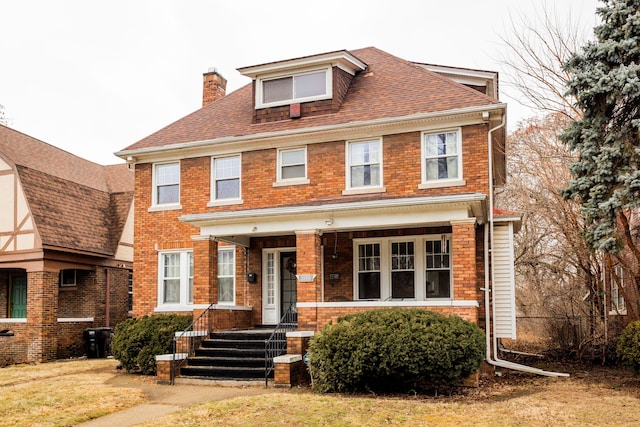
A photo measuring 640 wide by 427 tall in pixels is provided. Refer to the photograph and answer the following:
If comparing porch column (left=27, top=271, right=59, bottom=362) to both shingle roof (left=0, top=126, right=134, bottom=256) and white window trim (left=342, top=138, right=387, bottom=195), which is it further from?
white window trim (left=342, top=138, right=387, bottom=195)

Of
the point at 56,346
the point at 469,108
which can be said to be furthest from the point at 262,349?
the point at 56,346

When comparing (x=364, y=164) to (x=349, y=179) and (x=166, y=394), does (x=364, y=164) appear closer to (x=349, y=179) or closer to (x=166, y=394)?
(x=349, y=179)

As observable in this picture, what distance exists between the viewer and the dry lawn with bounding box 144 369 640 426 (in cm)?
1001

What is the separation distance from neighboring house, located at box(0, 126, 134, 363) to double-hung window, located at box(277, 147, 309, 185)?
7919mm

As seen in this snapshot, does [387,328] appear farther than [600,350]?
No

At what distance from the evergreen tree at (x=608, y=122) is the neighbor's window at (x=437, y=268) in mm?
3462

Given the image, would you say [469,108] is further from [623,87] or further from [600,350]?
[600,350]

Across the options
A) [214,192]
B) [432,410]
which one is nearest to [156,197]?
[214,192]

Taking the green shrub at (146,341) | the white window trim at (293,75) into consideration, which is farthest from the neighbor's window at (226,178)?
the green shrub at (146,341)

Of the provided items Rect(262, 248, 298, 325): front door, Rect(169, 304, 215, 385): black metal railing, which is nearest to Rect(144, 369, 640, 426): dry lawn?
Rect(169, 304, 215, 385): black metal railing

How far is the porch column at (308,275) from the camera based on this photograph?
15133 mm

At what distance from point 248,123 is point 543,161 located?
8.51 metres

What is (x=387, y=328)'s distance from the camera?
1253 centimetres

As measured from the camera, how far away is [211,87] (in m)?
22.8
